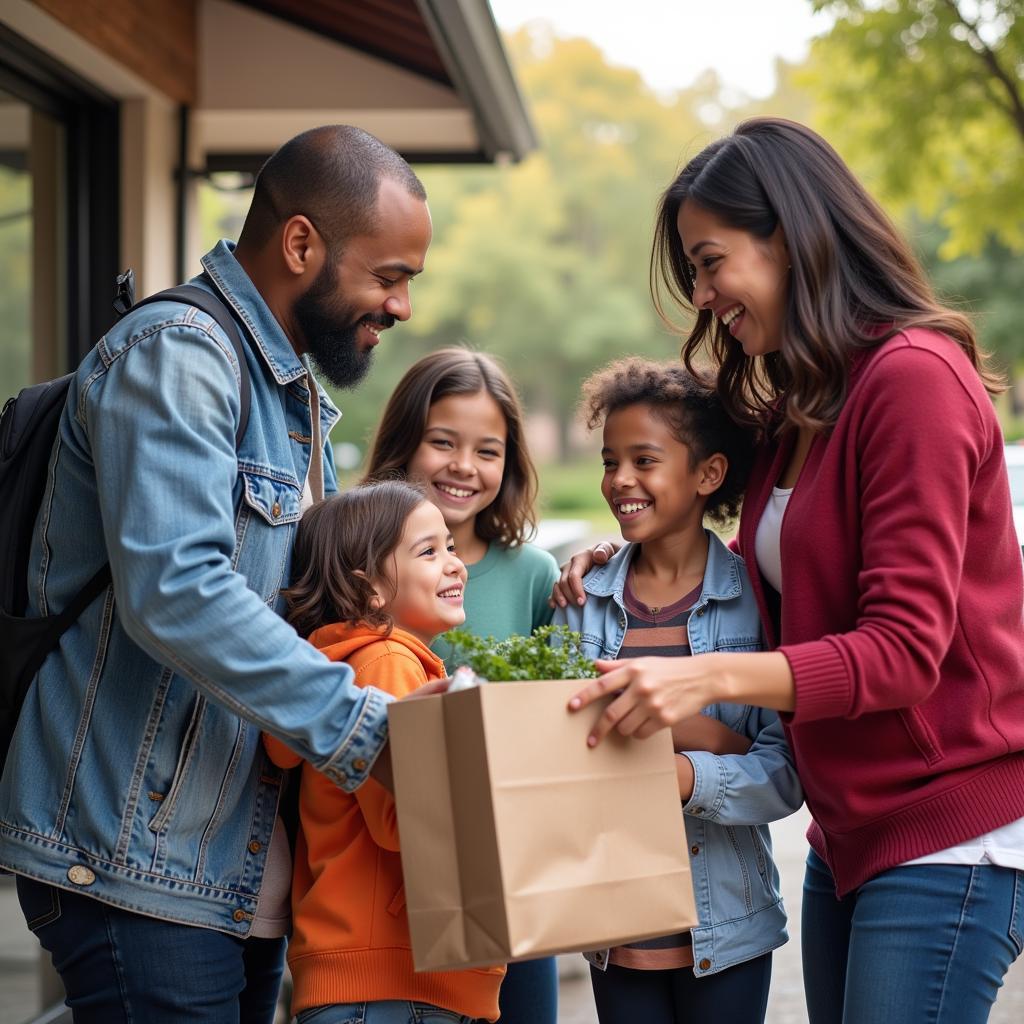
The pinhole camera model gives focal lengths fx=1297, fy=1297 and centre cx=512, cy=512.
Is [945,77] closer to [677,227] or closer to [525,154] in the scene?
[525,154]

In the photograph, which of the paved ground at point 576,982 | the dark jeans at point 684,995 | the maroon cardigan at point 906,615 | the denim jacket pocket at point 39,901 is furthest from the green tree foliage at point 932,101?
the denim jacket pocket at point 39,901

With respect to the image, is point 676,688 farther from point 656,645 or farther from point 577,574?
point 577,574

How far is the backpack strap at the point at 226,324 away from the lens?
2127mm

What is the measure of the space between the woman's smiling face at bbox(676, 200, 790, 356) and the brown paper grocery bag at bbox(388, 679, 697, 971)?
0.80 m

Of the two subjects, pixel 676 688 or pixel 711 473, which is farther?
pixel 711 473

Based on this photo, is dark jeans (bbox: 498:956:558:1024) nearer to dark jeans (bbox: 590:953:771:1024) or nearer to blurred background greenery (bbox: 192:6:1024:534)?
dark jeans (bbox: 590:953:771:1024)

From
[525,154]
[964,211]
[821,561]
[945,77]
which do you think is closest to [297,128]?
[525,154]

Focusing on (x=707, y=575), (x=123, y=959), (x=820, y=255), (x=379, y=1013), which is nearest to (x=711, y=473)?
(x=707, y=575)

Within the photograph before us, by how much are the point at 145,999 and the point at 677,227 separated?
1.69m

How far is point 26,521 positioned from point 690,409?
1404mm

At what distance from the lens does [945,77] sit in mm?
9289

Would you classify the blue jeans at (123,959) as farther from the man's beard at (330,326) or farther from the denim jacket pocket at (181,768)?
the man's beard at (330,326)

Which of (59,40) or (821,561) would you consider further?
(59,40)

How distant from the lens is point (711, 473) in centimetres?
285
